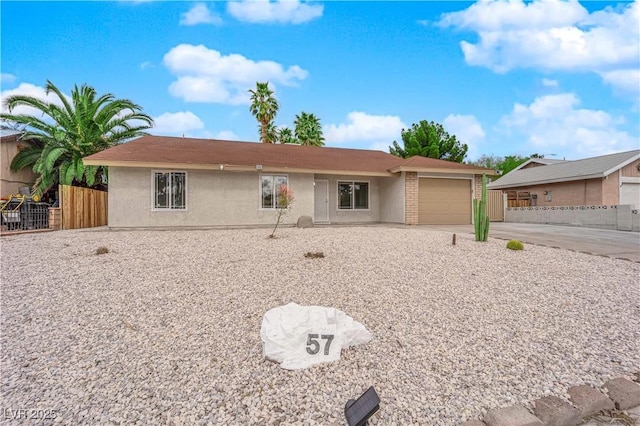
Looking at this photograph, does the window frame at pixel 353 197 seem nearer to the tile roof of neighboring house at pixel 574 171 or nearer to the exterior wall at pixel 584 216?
the exterior wall at pixel 584 216

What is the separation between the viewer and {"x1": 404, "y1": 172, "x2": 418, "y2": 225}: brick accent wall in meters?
14.2

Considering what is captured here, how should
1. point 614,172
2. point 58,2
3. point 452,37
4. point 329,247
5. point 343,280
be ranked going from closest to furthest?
1. point 343,280
2. point 329,247
3. point 58,2
4. point 452,37
5. point 614,172

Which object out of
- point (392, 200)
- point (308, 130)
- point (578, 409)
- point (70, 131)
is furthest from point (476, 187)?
point (70, 131)

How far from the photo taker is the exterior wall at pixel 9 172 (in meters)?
16.6

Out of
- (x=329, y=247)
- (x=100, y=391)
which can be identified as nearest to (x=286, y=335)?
(x=100, y=391)

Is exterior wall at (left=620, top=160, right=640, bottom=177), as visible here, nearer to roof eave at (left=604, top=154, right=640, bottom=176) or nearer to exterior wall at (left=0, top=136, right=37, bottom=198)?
roof eave at (left=604, top=154, right=640, bottom=176)

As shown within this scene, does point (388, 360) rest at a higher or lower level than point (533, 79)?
lower

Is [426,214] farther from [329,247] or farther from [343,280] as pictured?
[343,280]

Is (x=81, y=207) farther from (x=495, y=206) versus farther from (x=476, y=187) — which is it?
(x=495, y=206)

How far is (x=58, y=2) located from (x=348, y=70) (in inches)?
420

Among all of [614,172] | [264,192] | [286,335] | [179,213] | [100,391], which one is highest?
[614,172]

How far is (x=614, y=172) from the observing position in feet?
58.2

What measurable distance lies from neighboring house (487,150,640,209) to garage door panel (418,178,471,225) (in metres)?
8.33

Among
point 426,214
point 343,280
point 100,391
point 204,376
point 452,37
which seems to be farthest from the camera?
point 426,214
